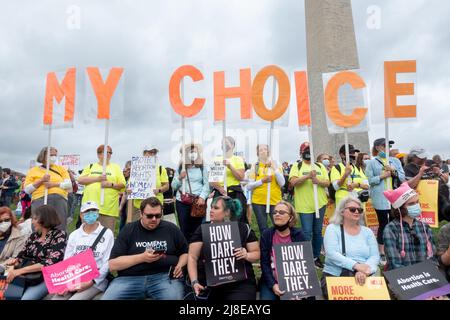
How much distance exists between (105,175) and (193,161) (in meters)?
1.33

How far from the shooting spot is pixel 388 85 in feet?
18.9

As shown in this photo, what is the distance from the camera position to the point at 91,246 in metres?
4.21

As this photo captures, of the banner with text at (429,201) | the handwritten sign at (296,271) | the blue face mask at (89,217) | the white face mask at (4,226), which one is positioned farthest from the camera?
the banner with text at (429,201)

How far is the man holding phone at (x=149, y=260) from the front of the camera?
3887 mm

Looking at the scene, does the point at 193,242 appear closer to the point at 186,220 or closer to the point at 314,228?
the point at 186,220

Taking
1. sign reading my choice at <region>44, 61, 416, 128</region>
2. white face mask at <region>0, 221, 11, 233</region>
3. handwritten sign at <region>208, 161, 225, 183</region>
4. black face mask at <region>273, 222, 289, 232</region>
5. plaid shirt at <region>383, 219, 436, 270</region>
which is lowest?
plaid shirt at <region>383, 219, 436, 270</region>

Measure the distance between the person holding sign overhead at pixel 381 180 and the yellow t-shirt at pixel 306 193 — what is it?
80 cm

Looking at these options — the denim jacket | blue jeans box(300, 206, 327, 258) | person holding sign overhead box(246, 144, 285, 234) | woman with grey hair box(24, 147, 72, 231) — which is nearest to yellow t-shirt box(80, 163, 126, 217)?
woman with grey hair box(24, 147, 72, 231)

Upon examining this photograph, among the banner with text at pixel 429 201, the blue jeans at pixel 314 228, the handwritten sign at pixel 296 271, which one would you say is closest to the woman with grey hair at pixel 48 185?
the handwritten sign at pixel 296 271

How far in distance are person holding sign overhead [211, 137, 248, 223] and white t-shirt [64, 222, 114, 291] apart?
1.81m

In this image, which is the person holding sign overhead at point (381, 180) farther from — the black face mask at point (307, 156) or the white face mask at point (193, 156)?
the white face mask at point (193, 156)

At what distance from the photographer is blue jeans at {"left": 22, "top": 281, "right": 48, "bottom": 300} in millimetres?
3984

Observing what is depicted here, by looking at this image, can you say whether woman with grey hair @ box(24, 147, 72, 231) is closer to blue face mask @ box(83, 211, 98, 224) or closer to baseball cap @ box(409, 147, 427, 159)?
blue face mask @ box(83, 211, 98, 224)
